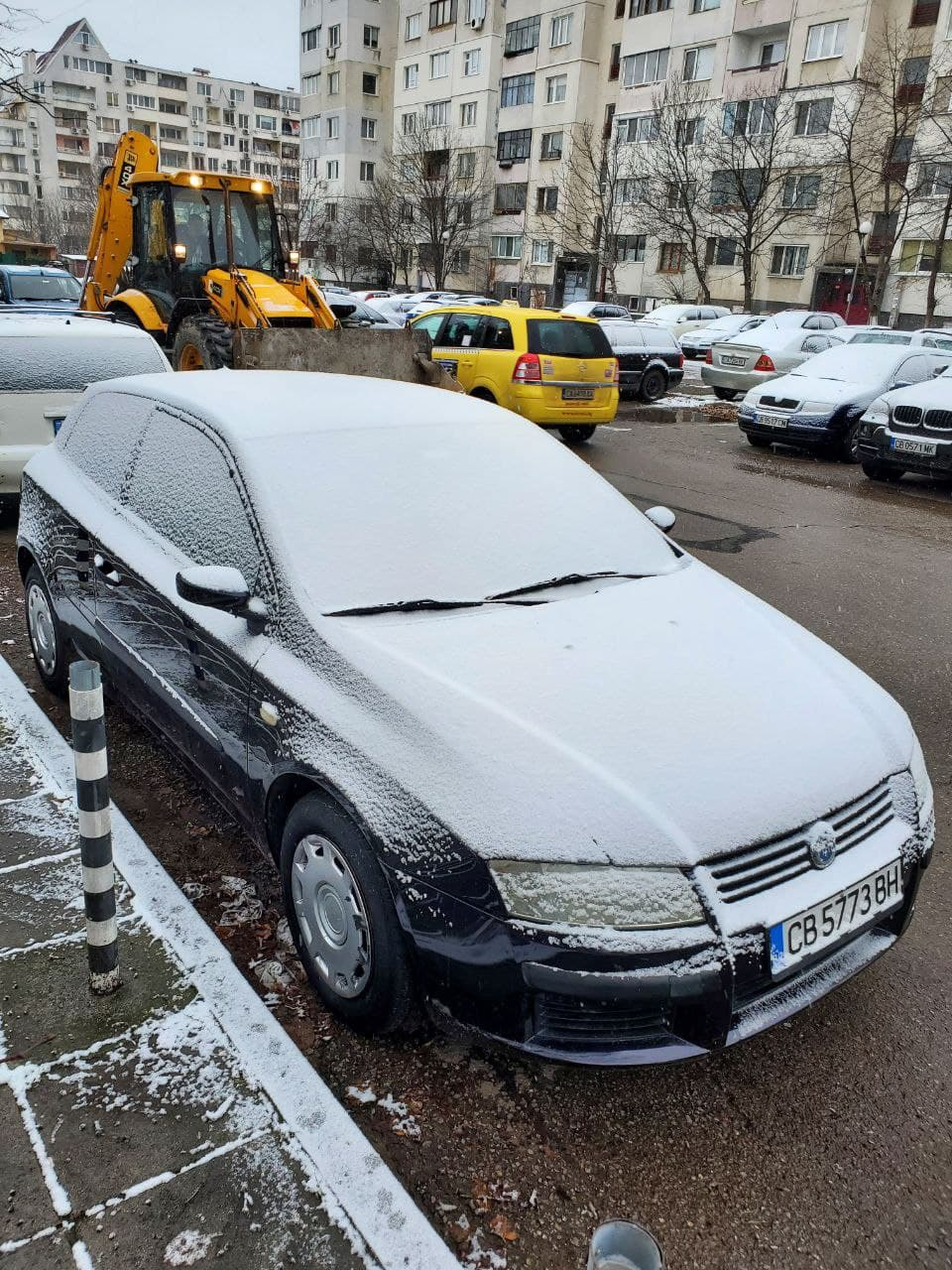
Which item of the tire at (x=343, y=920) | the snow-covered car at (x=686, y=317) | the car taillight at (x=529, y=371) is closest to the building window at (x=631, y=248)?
the snow-covered car at (x=686, y=317)

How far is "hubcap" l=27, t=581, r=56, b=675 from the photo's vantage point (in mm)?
4410

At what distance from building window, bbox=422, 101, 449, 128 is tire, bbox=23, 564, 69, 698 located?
5829 centimetres

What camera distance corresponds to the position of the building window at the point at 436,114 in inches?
2164

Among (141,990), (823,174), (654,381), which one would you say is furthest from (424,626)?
(823,174)

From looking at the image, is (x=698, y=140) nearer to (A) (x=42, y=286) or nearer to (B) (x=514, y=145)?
Answer: (B) (x=514, y=145)

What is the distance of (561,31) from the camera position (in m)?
48.3

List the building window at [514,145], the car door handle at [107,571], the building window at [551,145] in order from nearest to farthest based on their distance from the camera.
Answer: the car door handle at [107,571] → the building window at [551,145] → the building window at [514,145]

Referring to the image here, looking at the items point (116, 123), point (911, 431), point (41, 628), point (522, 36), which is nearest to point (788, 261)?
point (522, 36)

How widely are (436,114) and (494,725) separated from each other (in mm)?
61556

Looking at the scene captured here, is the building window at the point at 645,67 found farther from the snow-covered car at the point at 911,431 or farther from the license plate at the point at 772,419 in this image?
the snow-covered car at the point at 911,431

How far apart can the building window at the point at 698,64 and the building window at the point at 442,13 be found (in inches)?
721

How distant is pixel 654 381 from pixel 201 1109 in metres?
17.4

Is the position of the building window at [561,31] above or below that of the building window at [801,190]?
above

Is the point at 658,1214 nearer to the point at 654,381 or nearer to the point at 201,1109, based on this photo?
the point at 201,1109
